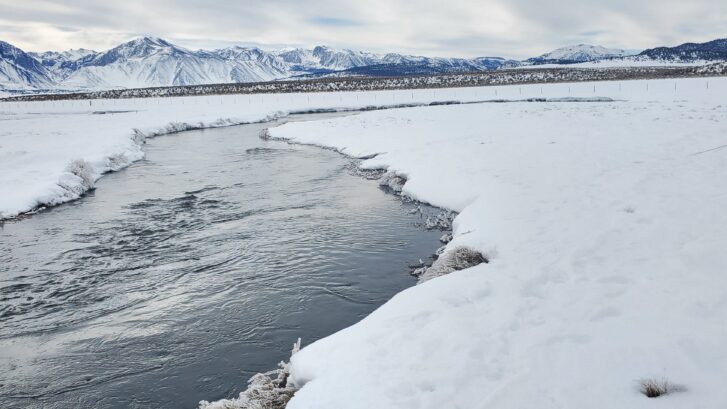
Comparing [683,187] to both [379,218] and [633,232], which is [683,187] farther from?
[379,218]

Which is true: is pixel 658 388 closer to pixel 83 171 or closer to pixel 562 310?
pixel 562 310

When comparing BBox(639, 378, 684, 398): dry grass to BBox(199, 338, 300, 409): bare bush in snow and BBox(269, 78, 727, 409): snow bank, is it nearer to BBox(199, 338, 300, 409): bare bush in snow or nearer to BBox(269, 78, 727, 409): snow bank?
BBox(269, 78, 727, 409): snow bank

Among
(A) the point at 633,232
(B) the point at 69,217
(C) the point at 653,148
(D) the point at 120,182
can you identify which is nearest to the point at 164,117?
(D) the point at 120,182

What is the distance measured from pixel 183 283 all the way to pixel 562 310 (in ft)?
25.1

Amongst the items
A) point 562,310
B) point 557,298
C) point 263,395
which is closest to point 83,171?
point 263,395

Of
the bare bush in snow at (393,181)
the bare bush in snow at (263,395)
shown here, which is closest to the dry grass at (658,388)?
the bare bush in snow at (263,395)

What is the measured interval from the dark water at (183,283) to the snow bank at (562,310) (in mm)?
1712

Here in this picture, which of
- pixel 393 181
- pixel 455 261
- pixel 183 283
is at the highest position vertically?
pixel 393 181

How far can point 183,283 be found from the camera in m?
10.6

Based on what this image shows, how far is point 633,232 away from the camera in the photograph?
9.53 m

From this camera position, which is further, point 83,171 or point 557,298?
point 83,171

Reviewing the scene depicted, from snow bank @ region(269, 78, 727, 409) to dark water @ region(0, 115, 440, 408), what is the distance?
5.62 ft

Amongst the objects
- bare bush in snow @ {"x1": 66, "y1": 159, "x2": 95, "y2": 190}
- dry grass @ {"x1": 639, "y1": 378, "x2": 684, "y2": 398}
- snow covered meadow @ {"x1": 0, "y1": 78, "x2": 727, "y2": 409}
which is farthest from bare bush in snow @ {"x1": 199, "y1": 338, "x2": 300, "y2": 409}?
bare bush in snow @ {"x1": 66, "y1": 159, "x2": 95, "y2": 190}

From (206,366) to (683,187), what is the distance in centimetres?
1178
